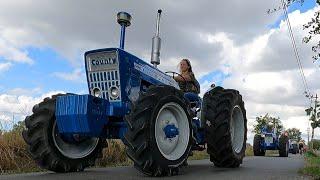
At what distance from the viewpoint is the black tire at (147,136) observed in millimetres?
6547

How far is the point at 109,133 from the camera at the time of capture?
303 inches

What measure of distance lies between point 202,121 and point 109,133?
222 cm

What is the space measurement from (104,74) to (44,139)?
140cm

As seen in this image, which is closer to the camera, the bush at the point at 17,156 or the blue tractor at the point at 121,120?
the blue tractor at the point at 121,120

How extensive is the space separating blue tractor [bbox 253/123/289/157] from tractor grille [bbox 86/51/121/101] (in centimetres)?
1733

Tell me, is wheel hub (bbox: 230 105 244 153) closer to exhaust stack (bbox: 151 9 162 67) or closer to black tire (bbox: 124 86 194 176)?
exhaust stack (bbox: 151 9 162 67)

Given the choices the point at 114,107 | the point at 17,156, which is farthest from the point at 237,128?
the point at 17,156

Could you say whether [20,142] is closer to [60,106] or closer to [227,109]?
[60,106]

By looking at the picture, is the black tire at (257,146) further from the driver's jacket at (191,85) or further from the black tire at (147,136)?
the black tire at (147,136)

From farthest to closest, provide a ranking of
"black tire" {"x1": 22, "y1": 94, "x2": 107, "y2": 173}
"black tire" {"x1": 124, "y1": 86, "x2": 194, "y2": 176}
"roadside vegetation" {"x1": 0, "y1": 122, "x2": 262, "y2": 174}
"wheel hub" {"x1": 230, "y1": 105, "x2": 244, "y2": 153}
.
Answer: "wheel hub" {"x1": 230, "y1": 105, "x2": 244, "y2": 153} → "roadside vegetation" {"x1": 0, "y1": 122, "x2": 262, "y2": 174} → "black tire" {"x1": 22, "y1": 94, "x2": 107, "y2": 173} → "black tire" {"x1": 124, "y1": 86, "x2": 194, "y2": 176}

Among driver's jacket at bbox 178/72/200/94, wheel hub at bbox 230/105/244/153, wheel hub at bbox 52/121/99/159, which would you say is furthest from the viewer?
wheel hub at bbox 230/105/244/153

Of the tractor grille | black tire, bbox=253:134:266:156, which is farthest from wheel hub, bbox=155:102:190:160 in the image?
black tire, bbox=253:134:266:156

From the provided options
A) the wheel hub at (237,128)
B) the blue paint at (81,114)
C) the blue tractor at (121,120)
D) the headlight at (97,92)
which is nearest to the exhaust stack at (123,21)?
the blue tractor at (121,120)

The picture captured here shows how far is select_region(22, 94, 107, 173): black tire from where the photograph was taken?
301 inches
